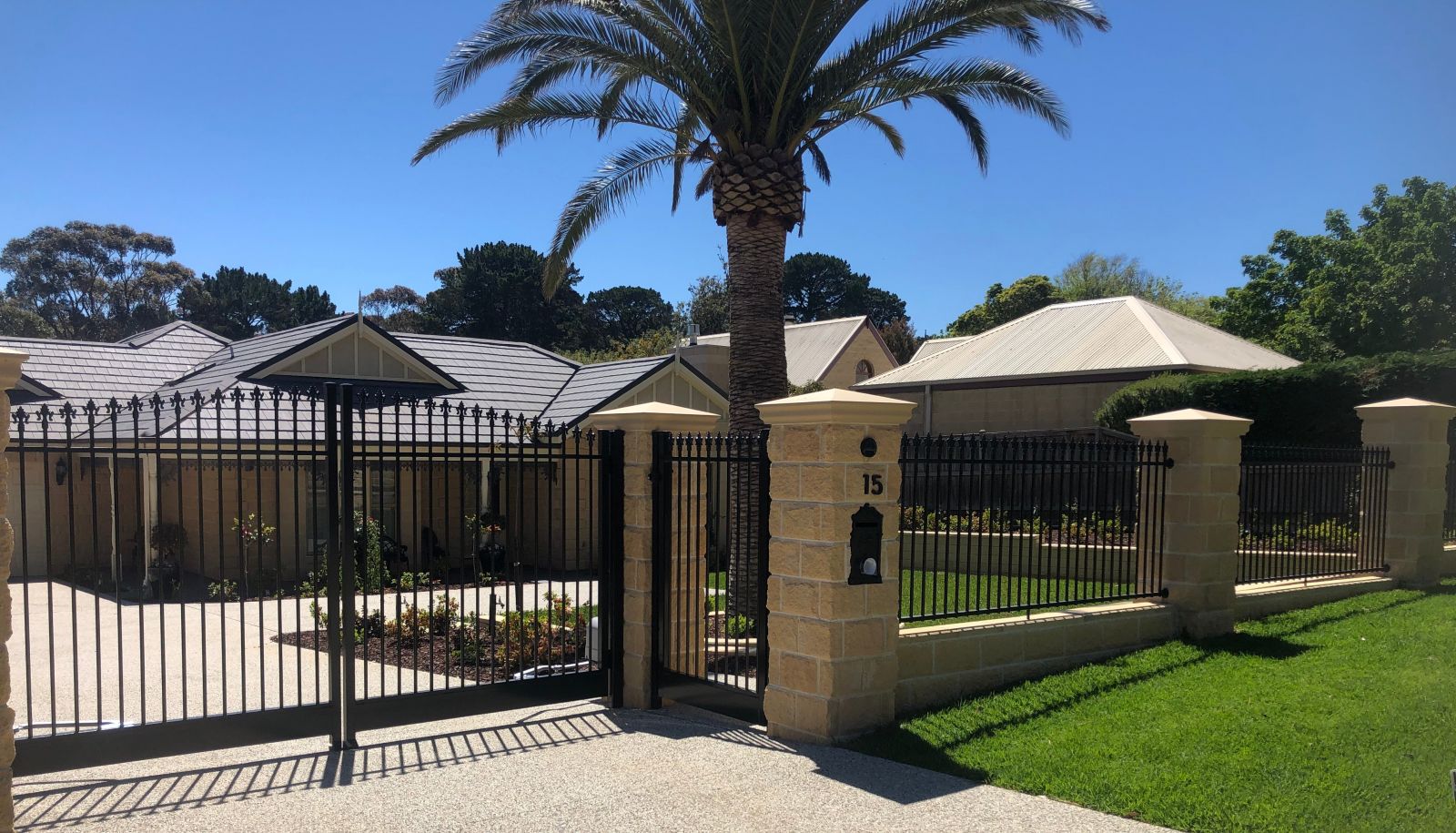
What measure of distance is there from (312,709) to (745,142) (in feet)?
24.0

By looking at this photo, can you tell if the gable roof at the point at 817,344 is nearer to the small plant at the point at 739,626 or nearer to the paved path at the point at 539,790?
the small plant at the point at 739,626

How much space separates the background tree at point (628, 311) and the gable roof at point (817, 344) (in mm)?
22267

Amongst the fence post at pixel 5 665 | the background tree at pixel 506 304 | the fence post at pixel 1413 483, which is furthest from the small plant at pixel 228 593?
the background tree at pixel 506 304

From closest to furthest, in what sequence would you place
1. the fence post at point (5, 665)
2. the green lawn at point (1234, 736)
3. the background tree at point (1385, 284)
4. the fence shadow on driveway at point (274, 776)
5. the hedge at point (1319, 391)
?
the fence post at point (5, 665)
the green lawn at point (1234, 736)
the fence shadow on driveway at point (274, 776)
the hedge at point (1319, 391)
the background tree at point (1385, 284)

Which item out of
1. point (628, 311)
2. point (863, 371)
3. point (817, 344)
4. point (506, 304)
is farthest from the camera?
point (628, 311)

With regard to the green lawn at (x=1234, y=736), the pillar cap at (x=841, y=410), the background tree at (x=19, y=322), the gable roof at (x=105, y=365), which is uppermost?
the background tree at (x=19, y=322)

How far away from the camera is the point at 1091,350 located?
23703 millimetres

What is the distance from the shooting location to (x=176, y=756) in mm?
6820

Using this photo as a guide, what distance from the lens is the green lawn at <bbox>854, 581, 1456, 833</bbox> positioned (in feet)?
17.4

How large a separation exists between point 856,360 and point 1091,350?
2134 cm

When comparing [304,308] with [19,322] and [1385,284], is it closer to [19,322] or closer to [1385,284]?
[19,322]

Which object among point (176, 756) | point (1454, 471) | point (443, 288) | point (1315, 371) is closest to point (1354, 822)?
point (176, 756)

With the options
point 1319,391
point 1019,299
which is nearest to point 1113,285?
point 1019,299

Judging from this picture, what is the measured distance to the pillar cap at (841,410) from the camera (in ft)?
21.6
